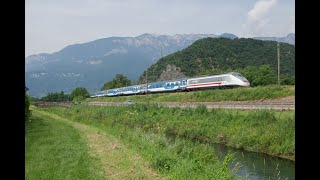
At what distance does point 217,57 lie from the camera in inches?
3799

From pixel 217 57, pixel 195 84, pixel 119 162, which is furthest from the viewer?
pixel 217 57

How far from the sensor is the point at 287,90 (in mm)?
36438

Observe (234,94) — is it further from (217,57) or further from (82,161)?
(217,57)

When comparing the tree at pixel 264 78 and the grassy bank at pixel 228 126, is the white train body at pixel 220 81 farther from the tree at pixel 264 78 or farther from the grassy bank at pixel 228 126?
the grassy bank at pixel 228 126

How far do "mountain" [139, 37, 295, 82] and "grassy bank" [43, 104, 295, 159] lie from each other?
4595cm

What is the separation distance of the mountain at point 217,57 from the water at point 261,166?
5729 centimetres

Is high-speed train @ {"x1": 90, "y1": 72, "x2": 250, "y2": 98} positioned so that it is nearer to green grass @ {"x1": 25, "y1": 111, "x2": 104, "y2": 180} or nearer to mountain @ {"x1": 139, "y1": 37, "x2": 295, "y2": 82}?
mountain @ {"x1": 139, "y1": 37, "x2": 295, "y2": 82}

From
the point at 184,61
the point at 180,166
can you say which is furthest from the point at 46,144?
the point at 184,61

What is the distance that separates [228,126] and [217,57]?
2884 inches

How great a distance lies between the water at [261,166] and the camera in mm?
14039

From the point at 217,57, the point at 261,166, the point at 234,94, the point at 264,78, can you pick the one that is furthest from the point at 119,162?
the point at 217,57
